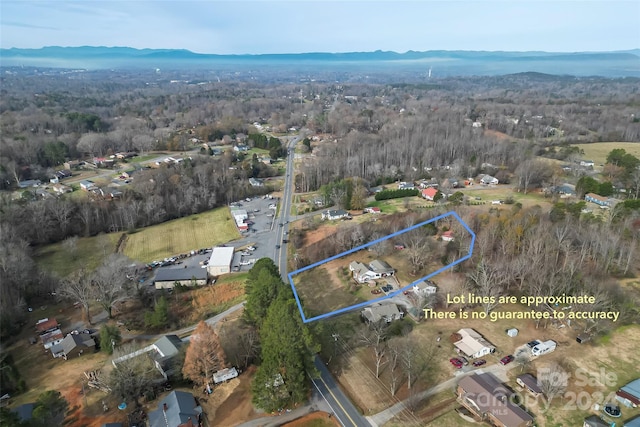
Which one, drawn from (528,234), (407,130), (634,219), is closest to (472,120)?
(407,130)

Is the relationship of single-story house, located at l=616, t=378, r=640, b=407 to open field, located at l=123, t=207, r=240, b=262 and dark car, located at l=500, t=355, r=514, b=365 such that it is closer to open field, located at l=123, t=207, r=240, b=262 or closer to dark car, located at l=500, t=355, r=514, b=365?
dark car, located at l=500, t=355, r=514, b=365

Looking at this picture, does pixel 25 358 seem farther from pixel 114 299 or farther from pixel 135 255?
pixel 135 255

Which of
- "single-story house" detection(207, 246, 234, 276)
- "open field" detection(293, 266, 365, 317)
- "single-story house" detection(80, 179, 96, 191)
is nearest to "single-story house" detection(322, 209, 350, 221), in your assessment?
"open field" detection(293, 266, 365, 317)

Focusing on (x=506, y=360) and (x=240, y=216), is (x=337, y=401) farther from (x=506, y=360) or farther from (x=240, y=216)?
(x=240, y=216)

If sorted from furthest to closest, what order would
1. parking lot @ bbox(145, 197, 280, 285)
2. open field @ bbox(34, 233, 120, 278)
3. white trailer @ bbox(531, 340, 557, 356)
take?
parking lot @ bbox(145, 197, 280, 285), open field @ bbox(34, 233, 120, 278), white trailer @ bbox(531, 340, 557, 356)

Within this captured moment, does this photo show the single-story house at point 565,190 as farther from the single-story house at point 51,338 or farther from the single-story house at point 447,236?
the single-story house at point 51,338

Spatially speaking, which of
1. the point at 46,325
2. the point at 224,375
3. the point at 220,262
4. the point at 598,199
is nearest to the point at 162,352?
the point at 224,375

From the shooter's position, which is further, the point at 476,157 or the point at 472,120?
the point at 472,120
